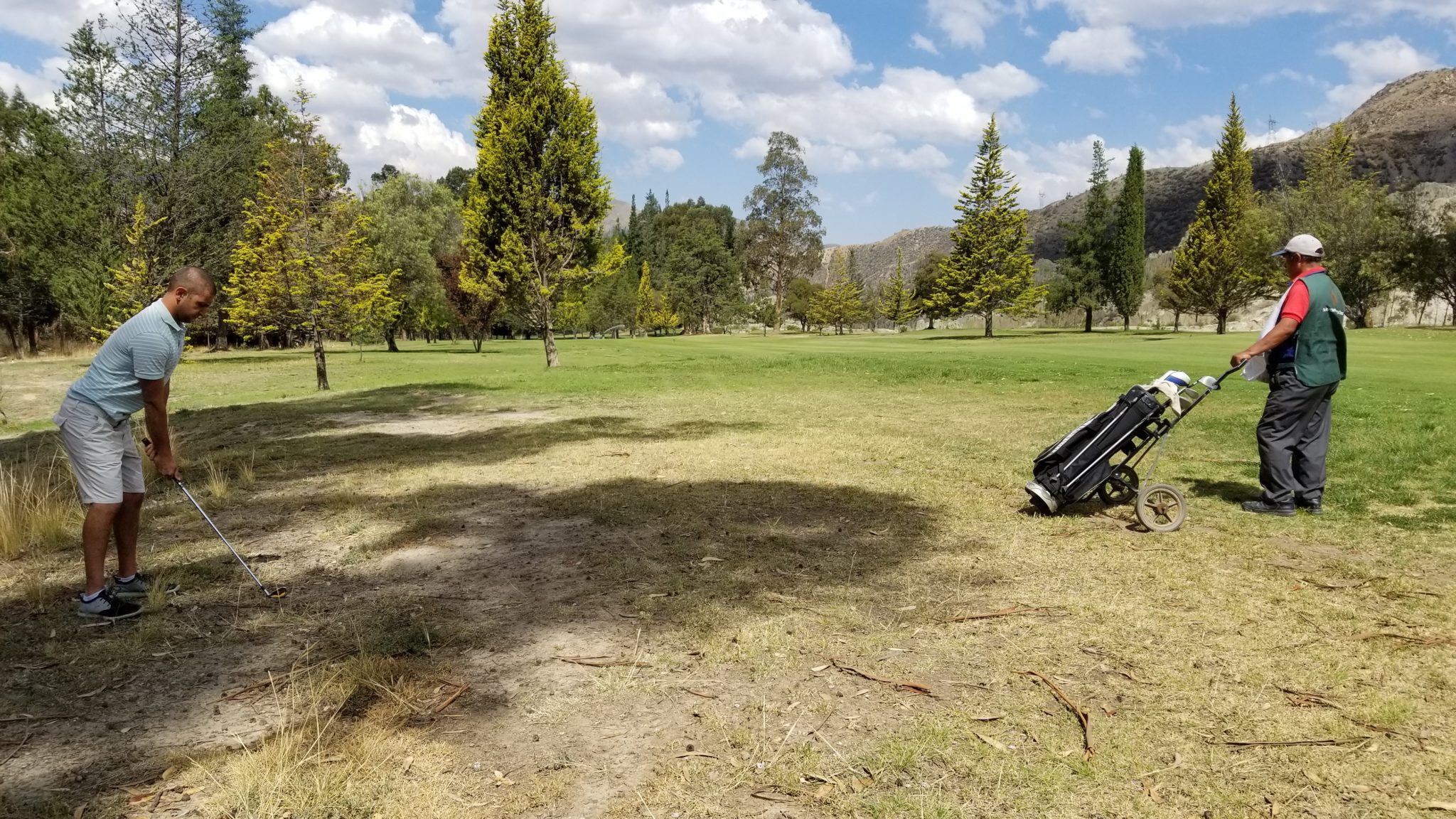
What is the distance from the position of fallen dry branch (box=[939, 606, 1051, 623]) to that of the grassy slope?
0.27 feet

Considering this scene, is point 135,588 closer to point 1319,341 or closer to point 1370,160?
point 1319,341

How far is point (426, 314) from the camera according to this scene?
163 ft

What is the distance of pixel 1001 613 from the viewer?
4.50 m

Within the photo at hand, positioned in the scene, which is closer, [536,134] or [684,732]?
[684,732]

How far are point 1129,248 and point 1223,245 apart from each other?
9.94 metres

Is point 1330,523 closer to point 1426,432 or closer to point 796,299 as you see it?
point 1426,432

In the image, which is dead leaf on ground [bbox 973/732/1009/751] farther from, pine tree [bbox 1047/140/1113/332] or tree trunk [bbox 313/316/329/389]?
pine tree [bbox 1047/140/1113/332]

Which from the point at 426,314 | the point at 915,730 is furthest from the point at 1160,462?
the point at 426,314

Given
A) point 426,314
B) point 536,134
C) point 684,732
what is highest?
point 536,134

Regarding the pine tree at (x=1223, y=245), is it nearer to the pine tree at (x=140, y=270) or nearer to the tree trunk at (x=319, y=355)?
the tree trunk at (x=319, y=355)

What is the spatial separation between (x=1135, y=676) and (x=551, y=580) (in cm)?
332

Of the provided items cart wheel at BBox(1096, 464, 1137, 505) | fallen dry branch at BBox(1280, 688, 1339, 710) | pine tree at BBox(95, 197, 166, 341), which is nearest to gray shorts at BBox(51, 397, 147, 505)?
fallen dry branch at BBox(1280, 688, 1339, 710)

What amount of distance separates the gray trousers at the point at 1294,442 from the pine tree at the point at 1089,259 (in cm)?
6282

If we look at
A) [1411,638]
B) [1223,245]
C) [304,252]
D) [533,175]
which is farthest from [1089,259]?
[1411,638]
